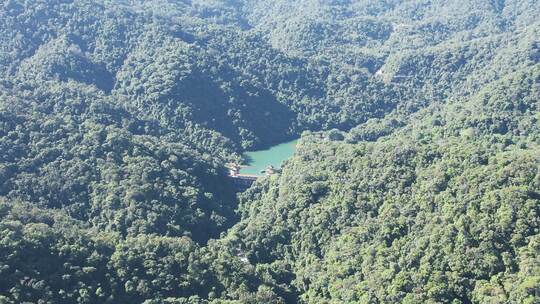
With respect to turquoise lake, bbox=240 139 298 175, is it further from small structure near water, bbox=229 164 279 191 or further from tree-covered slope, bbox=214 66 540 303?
tree-covered slope, bbox=214 66 540 303

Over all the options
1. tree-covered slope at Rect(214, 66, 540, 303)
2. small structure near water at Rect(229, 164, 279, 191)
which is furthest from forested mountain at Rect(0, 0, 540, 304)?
small structure near water at Rect(229, 164, 279, 191)

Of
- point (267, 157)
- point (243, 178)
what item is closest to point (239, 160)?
point (267, 157)

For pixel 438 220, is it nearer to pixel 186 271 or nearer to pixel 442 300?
pixel 442 300

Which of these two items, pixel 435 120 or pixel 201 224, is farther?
pixel 435 120

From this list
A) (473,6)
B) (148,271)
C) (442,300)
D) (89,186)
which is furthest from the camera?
(473,6)

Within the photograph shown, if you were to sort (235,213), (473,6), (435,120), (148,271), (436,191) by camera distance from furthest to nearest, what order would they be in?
(473,6)
(435,120)
(235,213)
(436,191)
(148,271)

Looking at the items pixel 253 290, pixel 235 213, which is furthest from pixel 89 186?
pixel 253 290

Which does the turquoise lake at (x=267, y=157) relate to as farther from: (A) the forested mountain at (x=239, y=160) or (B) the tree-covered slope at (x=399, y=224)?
(B) the tree-covered slope at (x=399, y=224)
